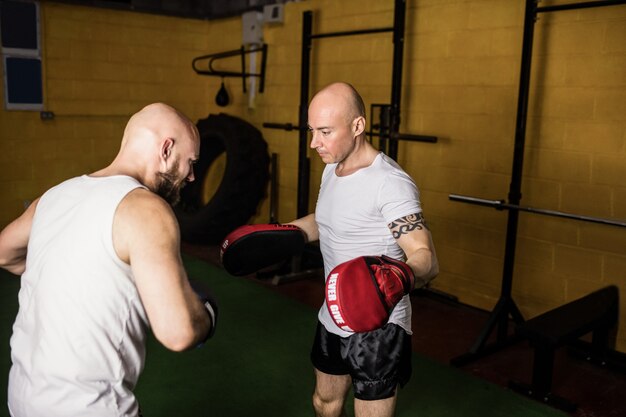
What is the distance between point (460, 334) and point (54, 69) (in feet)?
13.7

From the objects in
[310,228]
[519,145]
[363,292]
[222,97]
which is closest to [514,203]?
[519,145]

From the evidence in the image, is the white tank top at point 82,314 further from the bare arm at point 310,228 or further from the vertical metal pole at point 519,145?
the vertical metal pole at point 519,145

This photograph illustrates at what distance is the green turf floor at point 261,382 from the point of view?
2.76 meters

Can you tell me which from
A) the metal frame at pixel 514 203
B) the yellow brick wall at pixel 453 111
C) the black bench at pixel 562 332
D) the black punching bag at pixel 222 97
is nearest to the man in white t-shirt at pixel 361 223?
the black bench at pixel 562 332

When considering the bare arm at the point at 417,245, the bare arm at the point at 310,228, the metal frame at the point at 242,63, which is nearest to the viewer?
the bare arm at the point at 417,245

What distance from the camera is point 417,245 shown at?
1.83 m

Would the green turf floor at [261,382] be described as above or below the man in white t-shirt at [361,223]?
below

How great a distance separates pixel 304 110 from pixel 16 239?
3.13 meters

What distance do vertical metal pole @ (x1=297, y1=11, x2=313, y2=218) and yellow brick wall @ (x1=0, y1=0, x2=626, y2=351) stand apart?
0.37 m

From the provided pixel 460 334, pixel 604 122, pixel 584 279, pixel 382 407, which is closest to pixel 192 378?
pixel 382 407

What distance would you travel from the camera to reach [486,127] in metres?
3.91

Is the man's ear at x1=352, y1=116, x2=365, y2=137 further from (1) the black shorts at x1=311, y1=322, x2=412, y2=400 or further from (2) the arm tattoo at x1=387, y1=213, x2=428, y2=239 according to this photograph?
(1) the black shorts at x1=311, y1=322, x2=412, y2=400

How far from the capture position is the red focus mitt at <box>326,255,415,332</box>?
1.61 m

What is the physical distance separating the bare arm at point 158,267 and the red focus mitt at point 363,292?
45 cm
